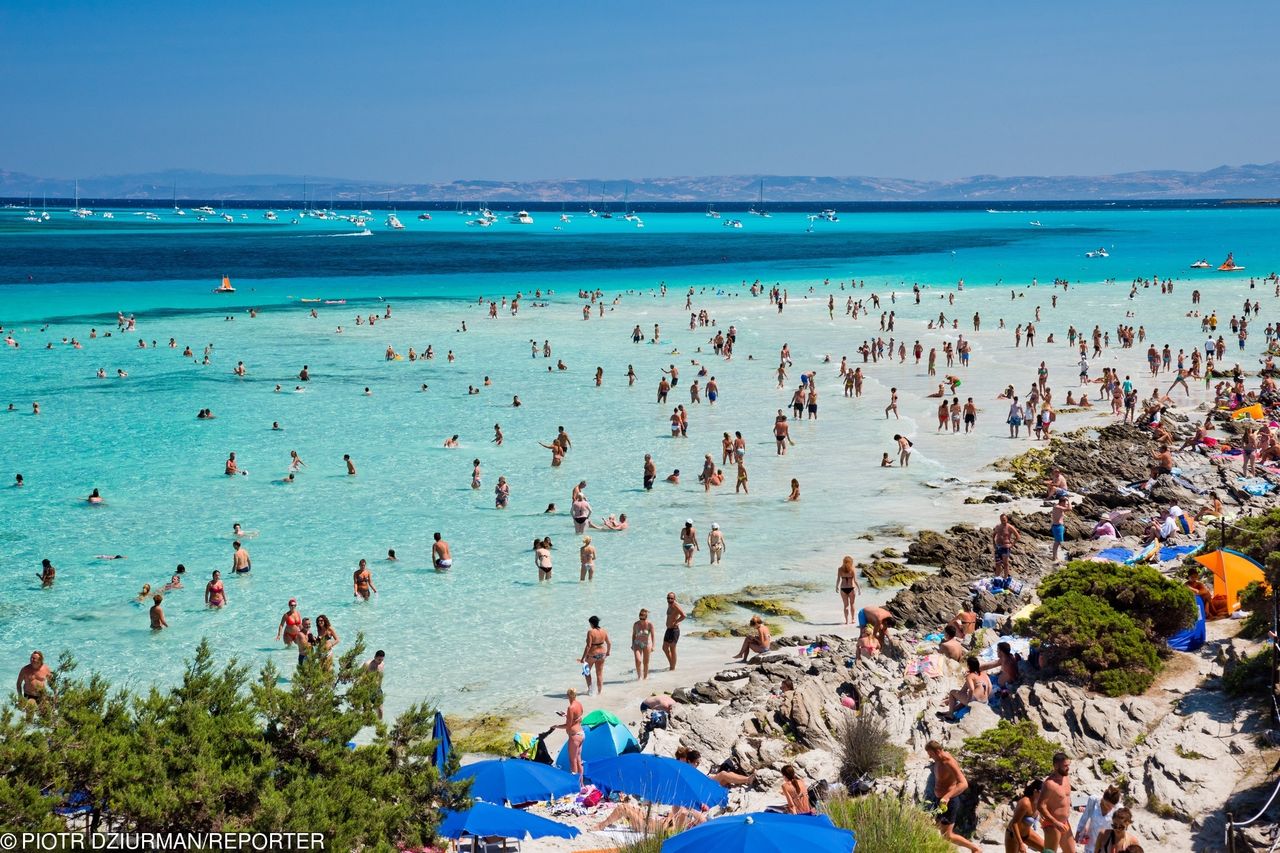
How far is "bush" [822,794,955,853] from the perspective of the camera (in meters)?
9.03

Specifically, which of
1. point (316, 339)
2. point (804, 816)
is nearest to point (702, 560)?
point (804, 816)

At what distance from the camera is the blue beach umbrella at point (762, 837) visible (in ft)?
28.1

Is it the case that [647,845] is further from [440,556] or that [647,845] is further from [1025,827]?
[440,556]

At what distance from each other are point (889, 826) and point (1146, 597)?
6.10 metres

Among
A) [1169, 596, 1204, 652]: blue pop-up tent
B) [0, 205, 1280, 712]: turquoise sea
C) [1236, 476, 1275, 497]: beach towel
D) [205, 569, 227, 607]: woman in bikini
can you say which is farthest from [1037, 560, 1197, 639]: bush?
[205, 569, 227, 607]: woman in bikini

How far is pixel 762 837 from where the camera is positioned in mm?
8602

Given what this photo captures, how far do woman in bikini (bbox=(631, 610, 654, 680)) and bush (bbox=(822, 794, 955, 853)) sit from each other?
6.09m

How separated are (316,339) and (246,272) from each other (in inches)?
1659

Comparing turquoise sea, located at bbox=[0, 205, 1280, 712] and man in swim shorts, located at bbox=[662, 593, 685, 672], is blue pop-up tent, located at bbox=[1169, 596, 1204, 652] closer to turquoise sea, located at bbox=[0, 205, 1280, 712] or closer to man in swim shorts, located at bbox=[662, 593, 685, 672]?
man in swim shorts, located at bbox=[662, 593, 685, 672]

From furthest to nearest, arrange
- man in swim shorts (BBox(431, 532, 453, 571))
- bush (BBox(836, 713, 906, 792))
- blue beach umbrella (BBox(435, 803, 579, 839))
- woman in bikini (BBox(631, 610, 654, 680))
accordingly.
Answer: man in swim shorts (BBox(431, 532, 453, 571)) → woman in bikini (BBox(631, 610, 654, 680)) → bush (BBox(836, 713, 906, 792)) → blue beach umbrella (BBox(435, 803, 579, 839))

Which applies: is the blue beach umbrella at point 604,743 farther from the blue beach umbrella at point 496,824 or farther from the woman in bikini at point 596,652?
the woman in bikini at point 596,652

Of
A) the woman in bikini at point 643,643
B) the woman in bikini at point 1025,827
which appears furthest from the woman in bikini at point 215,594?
the woman in bikini at point 1025,827

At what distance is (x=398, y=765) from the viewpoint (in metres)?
9.46

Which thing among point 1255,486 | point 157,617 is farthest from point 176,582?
point 1255,486
